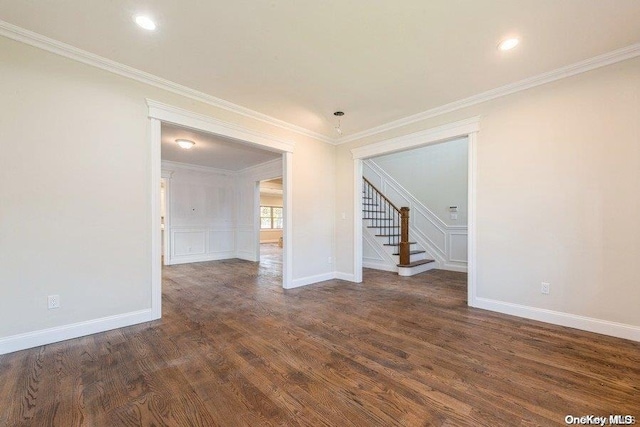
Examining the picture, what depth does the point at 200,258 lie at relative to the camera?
7.37m

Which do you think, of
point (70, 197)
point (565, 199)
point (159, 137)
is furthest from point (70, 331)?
point (565, 199)

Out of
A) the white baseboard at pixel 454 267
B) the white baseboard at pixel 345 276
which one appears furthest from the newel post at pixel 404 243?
the white baseboard at pixel 345 276

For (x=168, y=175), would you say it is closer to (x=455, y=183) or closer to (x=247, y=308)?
(x=247, y=308)

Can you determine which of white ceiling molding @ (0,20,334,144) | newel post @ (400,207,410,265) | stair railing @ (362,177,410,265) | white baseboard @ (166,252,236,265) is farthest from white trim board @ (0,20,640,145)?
white baseboard @ (166,252,236,265)

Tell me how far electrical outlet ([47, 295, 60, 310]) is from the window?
10751mm

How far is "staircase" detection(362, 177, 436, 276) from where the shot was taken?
5531mm

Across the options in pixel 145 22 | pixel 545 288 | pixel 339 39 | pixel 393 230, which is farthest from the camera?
pixel 393 230

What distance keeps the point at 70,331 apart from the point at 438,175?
6.76 m

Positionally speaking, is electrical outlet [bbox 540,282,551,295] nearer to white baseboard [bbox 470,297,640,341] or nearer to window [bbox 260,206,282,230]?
white baseboard [bbox 470,297,640,341]

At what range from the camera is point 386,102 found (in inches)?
140

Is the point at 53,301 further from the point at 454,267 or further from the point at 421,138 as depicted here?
the point at 454,267

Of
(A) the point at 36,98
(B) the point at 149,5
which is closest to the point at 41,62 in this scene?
(A) the point at 36,98

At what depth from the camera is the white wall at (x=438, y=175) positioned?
6031 mm

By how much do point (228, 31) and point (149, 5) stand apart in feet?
1.84
